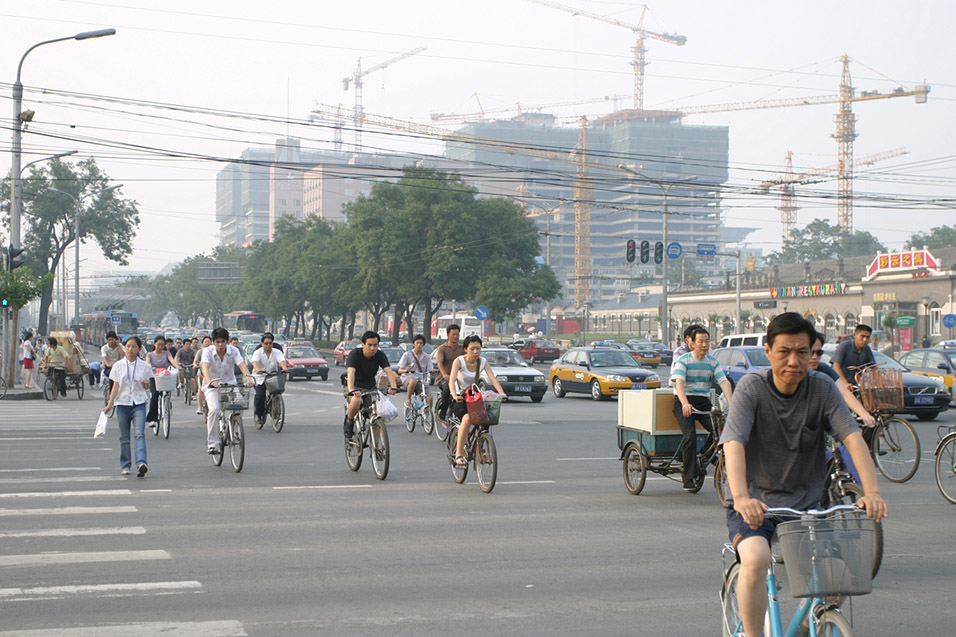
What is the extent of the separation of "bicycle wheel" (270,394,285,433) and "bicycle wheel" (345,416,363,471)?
22.0ft

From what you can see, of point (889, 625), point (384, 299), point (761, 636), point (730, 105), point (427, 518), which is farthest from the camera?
point (730, 105)

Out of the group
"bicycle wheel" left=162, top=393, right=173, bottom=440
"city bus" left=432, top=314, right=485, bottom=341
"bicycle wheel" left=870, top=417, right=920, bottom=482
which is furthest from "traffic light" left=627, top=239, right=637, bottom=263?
"bicycle wheel" left=870, top=417, right=920, bottom=482

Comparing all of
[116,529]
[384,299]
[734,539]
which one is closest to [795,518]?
[734,539]

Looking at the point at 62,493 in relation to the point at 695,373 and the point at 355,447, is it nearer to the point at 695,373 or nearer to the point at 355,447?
the point at 355,447

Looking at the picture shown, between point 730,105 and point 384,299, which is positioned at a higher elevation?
point 730,105

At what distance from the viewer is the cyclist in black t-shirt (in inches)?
516

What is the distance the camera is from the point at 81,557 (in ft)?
26.1

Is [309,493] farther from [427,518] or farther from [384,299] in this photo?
[384,299]

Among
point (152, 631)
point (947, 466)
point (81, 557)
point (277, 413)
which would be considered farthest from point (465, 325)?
point (152, 631)

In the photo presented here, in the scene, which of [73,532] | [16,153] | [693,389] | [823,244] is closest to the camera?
[73,532]

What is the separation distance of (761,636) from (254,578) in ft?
13.0

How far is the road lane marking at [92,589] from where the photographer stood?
670 cm

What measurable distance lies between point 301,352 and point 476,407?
113 feet

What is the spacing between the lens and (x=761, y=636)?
4379 mm
